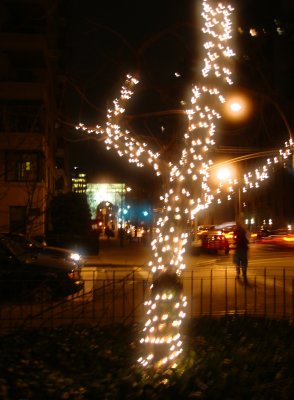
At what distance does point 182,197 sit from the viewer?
6.34 metres

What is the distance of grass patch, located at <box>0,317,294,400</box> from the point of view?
18.6 ft

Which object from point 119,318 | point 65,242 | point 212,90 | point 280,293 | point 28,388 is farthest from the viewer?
point 65,242

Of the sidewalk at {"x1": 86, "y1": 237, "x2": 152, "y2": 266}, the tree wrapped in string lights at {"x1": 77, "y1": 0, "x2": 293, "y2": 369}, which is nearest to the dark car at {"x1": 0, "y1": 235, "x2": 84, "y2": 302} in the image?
the tree wrapped in string lights at {"x1": 77, "y1": 0, "x2": 293, "y2": 369}

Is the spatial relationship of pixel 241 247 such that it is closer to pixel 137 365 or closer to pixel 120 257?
pixel 137 365

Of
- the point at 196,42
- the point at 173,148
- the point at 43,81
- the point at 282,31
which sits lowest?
the point at 173,148

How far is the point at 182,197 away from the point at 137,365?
5.59 ft

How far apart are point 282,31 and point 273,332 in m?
66.4

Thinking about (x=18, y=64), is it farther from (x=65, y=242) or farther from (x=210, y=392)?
(x=210, y=392)

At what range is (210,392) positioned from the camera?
5.69m

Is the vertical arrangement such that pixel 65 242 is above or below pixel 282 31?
below

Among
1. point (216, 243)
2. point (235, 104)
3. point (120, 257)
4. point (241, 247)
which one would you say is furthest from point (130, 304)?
point (216, 243)

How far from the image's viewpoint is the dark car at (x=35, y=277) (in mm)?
9008

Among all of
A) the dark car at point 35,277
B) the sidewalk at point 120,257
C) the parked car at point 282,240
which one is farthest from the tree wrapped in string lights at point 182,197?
the parked car at point 282,240

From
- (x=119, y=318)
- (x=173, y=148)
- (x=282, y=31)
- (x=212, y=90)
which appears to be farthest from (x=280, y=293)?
(x=282, y=31)
